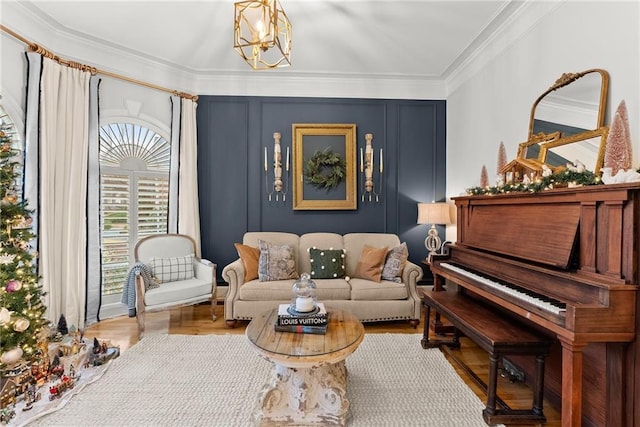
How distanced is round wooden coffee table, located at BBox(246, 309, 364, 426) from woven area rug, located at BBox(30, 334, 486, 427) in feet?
0.56

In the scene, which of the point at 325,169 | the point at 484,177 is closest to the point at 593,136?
the point at 484,177

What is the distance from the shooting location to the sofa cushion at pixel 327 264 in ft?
12.1

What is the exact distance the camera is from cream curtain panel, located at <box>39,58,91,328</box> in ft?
9.68

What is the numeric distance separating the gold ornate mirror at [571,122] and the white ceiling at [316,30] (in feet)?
3.34

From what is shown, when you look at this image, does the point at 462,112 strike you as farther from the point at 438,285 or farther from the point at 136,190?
the point at 136,190

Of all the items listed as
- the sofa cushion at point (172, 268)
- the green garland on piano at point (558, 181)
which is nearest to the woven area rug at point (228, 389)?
the sofa cushion at point (172, 268)

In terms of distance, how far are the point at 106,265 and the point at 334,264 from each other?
2.71 meters

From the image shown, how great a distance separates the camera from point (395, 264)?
360cm

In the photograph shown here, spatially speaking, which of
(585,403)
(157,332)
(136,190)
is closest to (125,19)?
(136,190)

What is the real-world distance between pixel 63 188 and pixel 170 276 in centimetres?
140

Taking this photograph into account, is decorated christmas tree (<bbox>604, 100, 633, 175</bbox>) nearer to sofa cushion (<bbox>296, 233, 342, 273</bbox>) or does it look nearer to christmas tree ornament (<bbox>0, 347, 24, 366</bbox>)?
sofa cushion (<bbox>296, 233, 342, 273</bbox>)

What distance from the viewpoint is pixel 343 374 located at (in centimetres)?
206

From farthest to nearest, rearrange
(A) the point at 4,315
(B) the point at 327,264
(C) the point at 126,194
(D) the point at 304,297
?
1. (C) the point at 126,194
2. (B) the point at 327,264
3. (D) the point at 304,297
4. (A) the point at 4,315

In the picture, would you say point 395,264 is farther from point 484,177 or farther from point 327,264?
point 484,177
